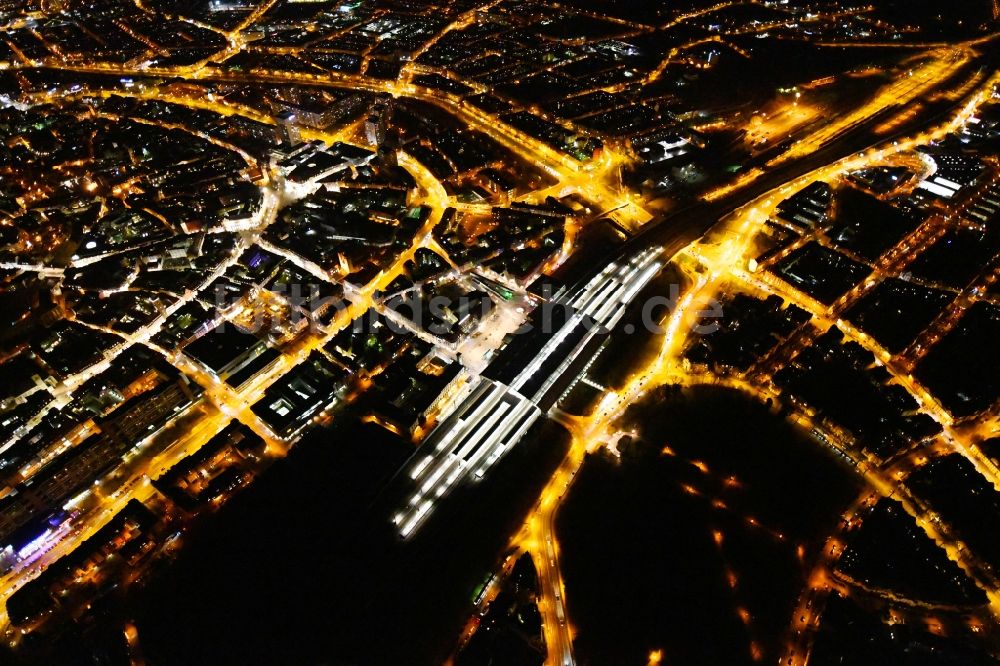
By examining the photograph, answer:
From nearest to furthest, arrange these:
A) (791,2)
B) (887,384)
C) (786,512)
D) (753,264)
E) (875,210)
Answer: (786,512), (887,384), (753,264), (875,210), (791,2)

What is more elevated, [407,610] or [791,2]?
[791,2]

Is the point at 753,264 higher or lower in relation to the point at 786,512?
higher

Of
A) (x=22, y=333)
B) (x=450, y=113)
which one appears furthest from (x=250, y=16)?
(x=22, y=333)

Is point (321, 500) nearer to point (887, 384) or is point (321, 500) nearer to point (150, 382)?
point (150, 382)

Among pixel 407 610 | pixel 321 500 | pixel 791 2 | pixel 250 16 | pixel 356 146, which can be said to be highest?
pixel 791 2

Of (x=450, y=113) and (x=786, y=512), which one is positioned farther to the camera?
(x=450, y=113)

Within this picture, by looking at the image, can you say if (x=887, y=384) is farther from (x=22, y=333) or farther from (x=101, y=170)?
(x=101, y=170)

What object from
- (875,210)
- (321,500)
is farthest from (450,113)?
(321,500)

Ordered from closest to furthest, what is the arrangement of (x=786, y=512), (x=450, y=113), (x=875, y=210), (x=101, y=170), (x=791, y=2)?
(x=786, y=512)
(x=875, y=210)
(x=101, y=170)
(x=450, y=113)
(x=791, y=2)

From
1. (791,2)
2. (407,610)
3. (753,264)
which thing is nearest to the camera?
(407,610)
